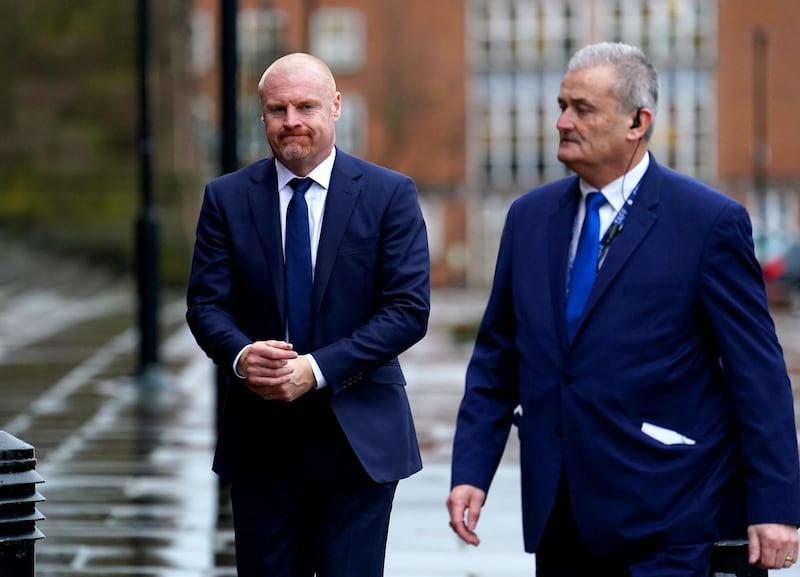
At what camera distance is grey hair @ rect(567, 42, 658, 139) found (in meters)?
3.99

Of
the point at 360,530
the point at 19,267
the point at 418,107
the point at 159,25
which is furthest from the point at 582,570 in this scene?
the point at 418,107

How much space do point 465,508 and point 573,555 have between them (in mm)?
296

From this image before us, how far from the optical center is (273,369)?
4289 millimetres

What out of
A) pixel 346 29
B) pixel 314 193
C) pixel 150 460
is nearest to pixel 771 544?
pixel 314 193

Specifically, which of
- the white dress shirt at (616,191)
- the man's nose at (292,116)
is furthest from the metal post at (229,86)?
the white dress shirt at (616,191)

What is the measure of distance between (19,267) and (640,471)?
23.4 metres

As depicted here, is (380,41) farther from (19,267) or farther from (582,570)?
(582,570)

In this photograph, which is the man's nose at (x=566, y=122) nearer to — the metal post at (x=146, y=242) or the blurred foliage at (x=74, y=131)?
the metal post at (x=146, y=242)

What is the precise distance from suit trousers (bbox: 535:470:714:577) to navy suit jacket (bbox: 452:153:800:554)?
3 cm

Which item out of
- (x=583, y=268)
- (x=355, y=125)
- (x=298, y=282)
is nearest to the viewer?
(x=583, y=268)

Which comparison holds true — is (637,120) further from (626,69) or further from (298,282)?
(298,282)

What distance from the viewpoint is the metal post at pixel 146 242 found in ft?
50.6

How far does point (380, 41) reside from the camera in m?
60.2

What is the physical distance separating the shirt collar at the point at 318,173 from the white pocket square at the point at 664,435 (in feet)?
3.76
